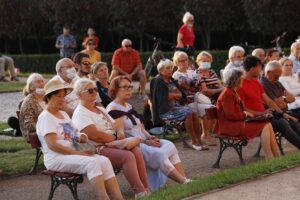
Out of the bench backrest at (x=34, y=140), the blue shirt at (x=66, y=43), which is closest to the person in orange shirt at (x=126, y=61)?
the blue shirt at (x=66, y=43)

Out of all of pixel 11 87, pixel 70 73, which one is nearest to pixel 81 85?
pixel 70 73

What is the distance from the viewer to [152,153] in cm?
854

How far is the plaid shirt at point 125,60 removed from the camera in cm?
1678

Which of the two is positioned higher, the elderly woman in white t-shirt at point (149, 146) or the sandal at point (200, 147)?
the elderly woman in white t-shirt at point (149, 146)

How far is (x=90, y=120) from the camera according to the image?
8.32 meters

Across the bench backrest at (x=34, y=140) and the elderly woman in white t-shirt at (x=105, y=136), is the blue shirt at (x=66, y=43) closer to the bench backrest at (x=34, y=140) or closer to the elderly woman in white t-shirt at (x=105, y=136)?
the elderly woman in white t-shirt at (x=105, y=136)

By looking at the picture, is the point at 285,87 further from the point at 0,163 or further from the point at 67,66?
the point at 0,163

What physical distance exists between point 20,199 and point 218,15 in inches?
977

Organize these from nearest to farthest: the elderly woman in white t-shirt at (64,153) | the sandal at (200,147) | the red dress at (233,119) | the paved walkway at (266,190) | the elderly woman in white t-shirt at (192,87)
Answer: the paved walkway at (266,190) < the elderly woman in white t-shirt at (64,153) < the red dress at (233,119) < the sandal at (200,147) < the elderly woman in white t-shirt at (192,87)

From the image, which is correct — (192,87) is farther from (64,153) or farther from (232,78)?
(64,153)

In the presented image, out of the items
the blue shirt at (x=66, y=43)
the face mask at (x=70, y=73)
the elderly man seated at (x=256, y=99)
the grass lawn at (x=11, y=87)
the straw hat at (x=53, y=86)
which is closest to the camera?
the straw hat at (x=53, y=86)

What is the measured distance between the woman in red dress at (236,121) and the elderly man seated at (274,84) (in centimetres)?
121

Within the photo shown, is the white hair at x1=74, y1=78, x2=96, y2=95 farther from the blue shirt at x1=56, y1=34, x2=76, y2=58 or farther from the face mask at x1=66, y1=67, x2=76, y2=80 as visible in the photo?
the blue shirt at x1=56, y1=34, x2=76, y2=58

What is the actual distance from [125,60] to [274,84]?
6158 mm
